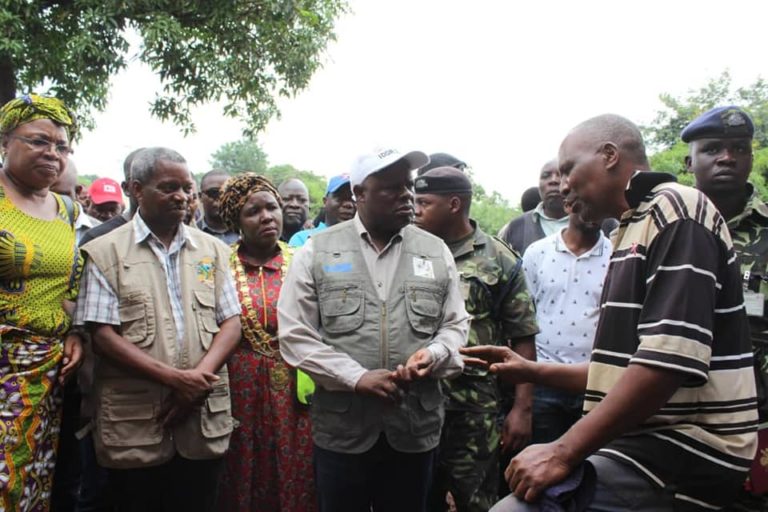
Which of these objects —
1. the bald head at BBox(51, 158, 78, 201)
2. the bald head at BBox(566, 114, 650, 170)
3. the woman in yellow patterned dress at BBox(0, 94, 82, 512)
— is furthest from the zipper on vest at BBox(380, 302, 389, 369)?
the bald head at BBox(51, 158, 78, 201)

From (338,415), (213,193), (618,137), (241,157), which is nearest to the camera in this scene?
(618,137)

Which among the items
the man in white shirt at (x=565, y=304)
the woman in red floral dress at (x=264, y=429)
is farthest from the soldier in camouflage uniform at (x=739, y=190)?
the woman in red floral dress at (x=264, y=429)

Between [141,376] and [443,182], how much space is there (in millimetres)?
1959

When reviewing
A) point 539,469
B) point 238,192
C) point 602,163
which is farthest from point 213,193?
point 539,469

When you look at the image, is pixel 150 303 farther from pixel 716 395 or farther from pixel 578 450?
pixel 716 395

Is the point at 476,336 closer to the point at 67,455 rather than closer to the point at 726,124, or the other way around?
the point at 726,124

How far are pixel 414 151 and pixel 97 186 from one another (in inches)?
153

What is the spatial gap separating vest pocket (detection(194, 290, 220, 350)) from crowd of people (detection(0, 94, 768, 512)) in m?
0.01

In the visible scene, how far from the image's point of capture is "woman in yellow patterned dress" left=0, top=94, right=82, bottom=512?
2.79 metres

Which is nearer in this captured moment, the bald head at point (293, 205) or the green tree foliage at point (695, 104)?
the bald head at point (293, 205)

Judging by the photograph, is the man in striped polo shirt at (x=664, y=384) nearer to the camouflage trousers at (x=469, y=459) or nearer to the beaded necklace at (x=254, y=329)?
the camouflage trousers at (x=469, y=459)

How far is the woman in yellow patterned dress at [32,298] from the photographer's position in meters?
2.79

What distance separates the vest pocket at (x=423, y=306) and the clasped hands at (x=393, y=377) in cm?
20

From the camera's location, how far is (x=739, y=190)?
3244 millimetres
